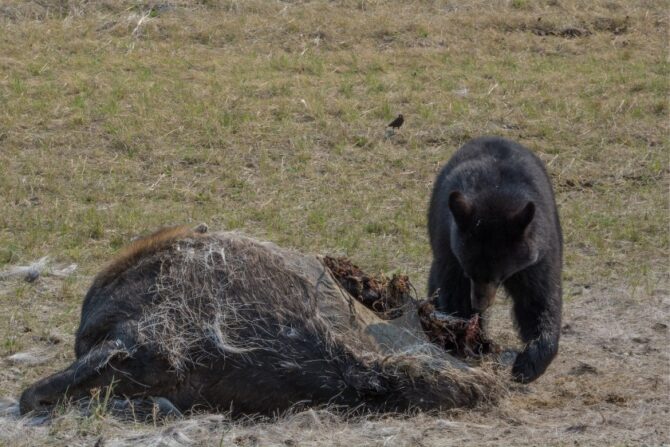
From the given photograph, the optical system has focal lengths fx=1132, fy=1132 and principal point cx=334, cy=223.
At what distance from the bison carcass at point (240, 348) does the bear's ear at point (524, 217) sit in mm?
1167

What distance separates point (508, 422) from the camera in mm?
5840

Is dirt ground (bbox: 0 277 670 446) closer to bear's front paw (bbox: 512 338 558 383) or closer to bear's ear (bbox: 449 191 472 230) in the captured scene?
bear's front paw (bbox: 512 338 558 383)

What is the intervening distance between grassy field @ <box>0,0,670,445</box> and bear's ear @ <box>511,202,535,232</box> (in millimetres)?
954

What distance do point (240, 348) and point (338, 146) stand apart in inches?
243

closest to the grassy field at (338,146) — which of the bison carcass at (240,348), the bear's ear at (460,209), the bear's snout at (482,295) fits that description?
the bison carcass at (240,348)

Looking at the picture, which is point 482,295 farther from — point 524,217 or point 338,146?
point 338,146

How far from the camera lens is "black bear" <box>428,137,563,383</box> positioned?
22.7ft

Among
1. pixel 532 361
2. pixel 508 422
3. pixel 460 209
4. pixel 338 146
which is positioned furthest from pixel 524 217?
pixel 338 146

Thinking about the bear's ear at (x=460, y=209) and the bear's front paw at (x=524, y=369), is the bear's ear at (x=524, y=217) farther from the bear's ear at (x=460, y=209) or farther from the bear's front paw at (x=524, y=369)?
the bear's front paw at (x=524, y=369)

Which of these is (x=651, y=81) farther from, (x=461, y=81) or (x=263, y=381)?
(x=263, y=381)

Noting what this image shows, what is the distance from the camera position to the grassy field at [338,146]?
6715 mm

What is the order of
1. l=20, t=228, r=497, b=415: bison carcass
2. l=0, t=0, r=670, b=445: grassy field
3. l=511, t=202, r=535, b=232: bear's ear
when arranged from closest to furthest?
l=20, t=228, r=497, b=415: bison carcass → l=0, t=0, r=670, b=445: grassy field → l=511, t=202, r=535, b=232: bear's ear

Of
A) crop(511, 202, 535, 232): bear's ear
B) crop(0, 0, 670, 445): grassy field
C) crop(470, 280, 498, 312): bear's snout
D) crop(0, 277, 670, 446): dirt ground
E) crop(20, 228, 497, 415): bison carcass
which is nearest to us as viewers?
crop(0, 277, 670, 446): dirt ground

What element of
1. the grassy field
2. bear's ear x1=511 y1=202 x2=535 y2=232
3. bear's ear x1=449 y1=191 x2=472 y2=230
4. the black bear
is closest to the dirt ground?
the grassy field
